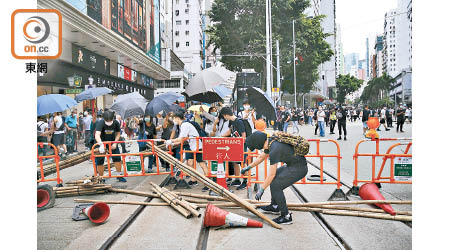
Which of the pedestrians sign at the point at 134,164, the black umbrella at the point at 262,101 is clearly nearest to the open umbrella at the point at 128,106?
the pedestrians sign at the point at 134,164

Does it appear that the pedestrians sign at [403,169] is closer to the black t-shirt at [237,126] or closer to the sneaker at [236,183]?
the black t-shirt at [237,126]

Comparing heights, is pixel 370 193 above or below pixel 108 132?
below

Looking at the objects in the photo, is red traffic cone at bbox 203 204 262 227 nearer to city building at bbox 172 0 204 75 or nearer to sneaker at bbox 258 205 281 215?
sneaker at bbox 258 205 281 215

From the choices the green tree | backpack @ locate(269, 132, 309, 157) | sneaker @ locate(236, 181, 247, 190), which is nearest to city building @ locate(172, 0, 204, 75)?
the green tree

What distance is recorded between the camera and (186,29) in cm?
7506

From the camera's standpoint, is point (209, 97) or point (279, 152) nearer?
point (279, 152)

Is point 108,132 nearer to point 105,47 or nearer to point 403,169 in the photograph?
point 403,169

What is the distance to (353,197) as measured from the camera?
21.2 ft

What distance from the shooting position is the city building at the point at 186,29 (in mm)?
74562

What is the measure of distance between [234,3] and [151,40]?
998 centimetres

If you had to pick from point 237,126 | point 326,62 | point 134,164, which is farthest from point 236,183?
point 326,62

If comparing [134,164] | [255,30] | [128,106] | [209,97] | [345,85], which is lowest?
[134,164]

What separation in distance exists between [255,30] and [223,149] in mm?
20464

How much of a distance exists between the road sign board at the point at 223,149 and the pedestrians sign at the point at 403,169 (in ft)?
8.77
